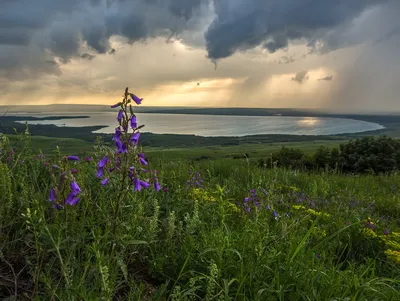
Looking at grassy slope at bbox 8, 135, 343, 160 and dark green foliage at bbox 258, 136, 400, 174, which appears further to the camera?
dark green foliage at bbox 258, 136, 400, 174

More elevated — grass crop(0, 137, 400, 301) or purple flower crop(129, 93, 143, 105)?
purple flower crop(129, 93, 143, 105)

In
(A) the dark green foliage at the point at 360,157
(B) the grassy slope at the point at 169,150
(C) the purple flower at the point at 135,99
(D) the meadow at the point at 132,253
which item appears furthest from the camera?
(A) the dark green foliage at the point at 360,157

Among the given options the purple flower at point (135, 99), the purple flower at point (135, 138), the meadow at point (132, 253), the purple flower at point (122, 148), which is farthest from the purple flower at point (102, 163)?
the purple flower at point (135, 99)

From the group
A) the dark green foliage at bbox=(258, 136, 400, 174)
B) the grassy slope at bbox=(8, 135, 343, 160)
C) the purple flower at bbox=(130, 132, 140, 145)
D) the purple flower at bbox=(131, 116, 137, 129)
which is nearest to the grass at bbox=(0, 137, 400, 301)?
the purple flower at bbox=(130, 132, 140, 145)

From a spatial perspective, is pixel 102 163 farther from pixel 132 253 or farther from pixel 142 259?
pixel 142 259

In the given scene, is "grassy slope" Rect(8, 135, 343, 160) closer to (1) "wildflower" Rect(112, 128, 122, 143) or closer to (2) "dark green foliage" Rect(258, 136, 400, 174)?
(1) "wildflower" Rect(112, 128, 122, 143)

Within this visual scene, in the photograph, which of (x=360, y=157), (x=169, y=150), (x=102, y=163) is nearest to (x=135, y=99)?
(x=102, y=163)

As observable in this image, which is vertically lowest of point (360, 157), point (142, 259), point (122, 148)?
point (360, 157)

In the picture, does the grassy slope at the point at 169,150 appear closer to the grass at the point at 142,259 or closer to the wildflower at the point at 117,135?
the grass at the point at 142,259

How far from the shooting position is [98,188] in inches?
158

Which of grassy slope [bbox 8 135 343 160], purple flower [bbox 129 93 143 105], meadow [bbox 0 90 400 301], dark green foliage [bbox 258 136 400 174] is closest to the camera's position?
meadow [bbox 0 90 400 301]

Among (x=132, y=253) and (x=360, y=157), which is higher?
(x=132, y=253)

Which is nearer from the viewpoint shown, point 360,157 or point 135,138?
point 135,138

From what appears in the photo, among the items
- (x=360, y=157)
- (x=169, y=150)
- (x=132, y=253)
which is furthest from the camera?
(x=360, y=157)
